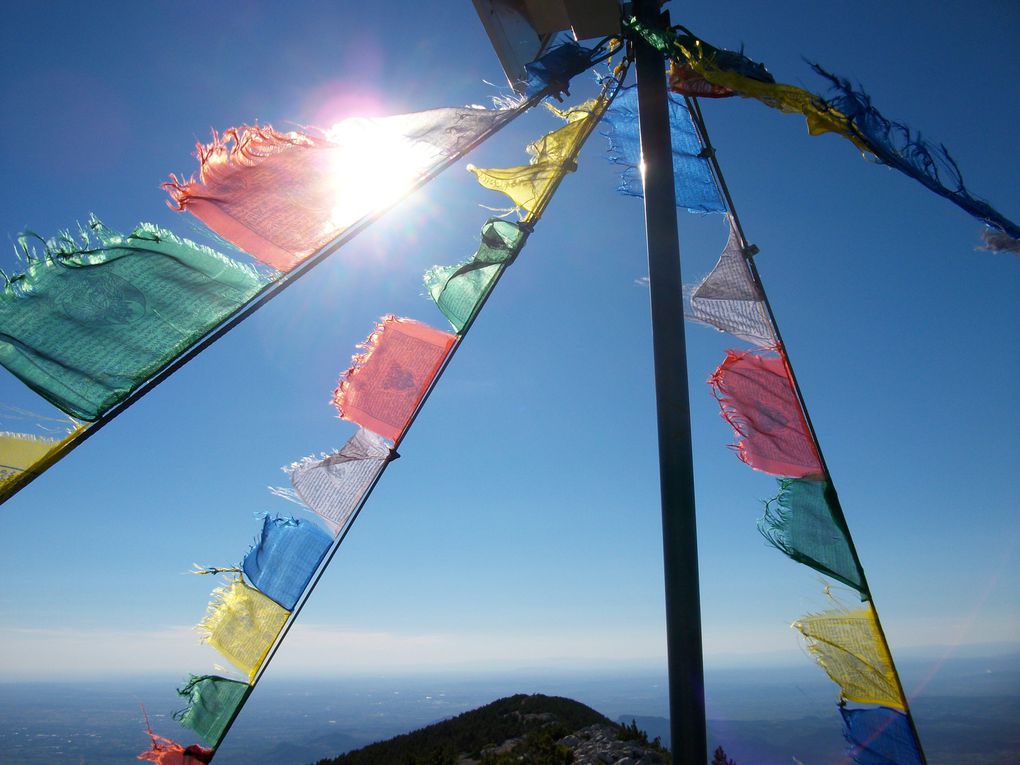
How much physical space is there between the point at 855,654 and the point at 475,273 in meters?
3.16

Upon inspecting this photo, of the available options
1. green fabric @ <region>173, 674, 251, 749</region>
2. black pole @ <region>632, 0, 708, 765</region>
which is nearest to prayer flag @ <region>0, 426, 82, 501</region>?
green fabric @ <region>173, 674, 251, 749</region>

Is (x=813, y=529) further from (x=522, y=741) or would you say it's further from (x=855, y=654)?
(x=522, y=741)

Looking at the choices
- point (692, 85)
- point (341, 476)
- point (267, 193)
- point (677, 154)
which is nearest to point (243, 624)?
point (341, 476)

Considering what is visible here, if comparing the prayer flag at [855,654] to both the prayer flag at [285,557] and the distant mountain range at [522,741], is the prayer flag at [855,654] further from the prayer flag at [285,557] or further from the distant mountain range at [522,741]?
the distant mountain range at [522,741]

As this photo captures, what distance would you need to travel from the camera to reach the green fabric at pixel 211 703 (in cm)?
284

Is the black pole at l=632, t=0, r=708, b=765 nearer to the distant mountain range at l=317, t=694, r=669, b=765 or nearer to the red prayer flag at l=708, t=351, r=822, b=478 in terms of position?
the red prayer flag at l=708, t=351, r=822, b=478

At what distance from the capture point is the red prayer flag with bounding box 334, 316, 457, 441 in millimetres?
3426

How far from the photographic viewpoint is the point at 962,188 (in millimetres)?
3240

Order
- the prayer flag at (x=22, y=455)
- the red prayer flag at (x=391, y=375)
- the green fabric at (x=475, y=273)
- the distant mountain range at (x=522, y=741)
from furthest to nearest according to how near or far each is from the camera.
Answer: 1. the distant mountain range at (x=522, y=741)
2. the red prayer flag at (x=391, y=375)
3. the green fabric at (x=475, y=273)
4. the prayer flag at (x=22, y=455)

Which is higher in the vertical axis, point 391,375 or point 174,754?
point 391,375

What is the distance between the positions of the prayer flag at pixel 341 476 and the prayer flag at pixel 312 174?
1.14 m

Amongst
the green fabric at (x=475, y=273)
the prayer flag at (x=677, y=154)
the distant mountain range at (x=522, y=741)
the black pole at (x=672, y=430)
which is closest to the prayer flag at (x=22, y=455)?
the green fabric at (x=475, y=273)

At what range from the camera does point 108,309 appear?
8.50ft

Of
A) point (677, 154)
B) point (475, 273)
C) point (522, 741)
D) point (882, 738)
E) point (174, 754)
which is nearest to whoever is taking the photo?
point (174, 754)
